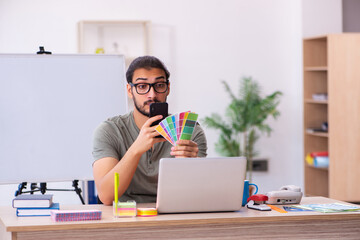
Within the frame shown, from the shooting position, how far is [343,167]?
5.58 m

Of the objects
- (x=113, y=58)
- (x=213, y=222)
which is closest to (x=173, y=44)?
(x=113, y=58)

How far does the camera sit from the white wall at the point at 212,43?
5.25m

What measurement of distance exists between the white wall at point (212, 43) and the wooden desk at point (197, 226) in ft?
10.5

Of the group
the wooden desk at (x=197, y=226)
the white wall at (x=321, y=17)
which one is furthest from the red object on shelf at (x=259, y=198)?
the white wall at (x=321, y=17)

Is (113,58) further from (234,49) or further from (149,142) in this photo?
(234,49)

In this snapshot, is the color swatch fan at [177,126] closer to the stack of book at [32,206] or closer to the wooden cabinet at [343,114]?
the stack of book at [32,206]

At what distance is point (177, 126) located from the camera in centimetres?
230

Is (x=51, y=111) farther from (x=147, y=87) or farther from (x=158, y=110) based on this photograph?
(x=158, y=110)

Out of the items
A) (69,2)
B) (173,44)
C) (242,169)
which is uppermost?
(69,2)

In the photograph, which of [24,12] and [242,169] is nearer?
[242,169]

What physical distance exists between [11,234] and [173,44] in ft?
12.5

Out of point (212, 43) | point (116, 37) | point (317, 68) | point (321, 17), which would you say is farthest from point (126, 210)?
point (321, 17)

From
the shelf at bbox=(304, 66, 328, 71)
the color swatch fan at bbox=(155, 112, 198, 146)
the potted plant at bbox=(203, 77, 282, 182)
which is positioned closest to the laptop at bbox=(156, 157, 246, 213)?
the color swatch fan at bbox=(155, 112, 198, 146)

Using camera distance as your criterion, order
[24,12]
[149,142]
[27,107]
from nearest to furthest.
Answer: [149,142] → [27,107] → [24,12]
